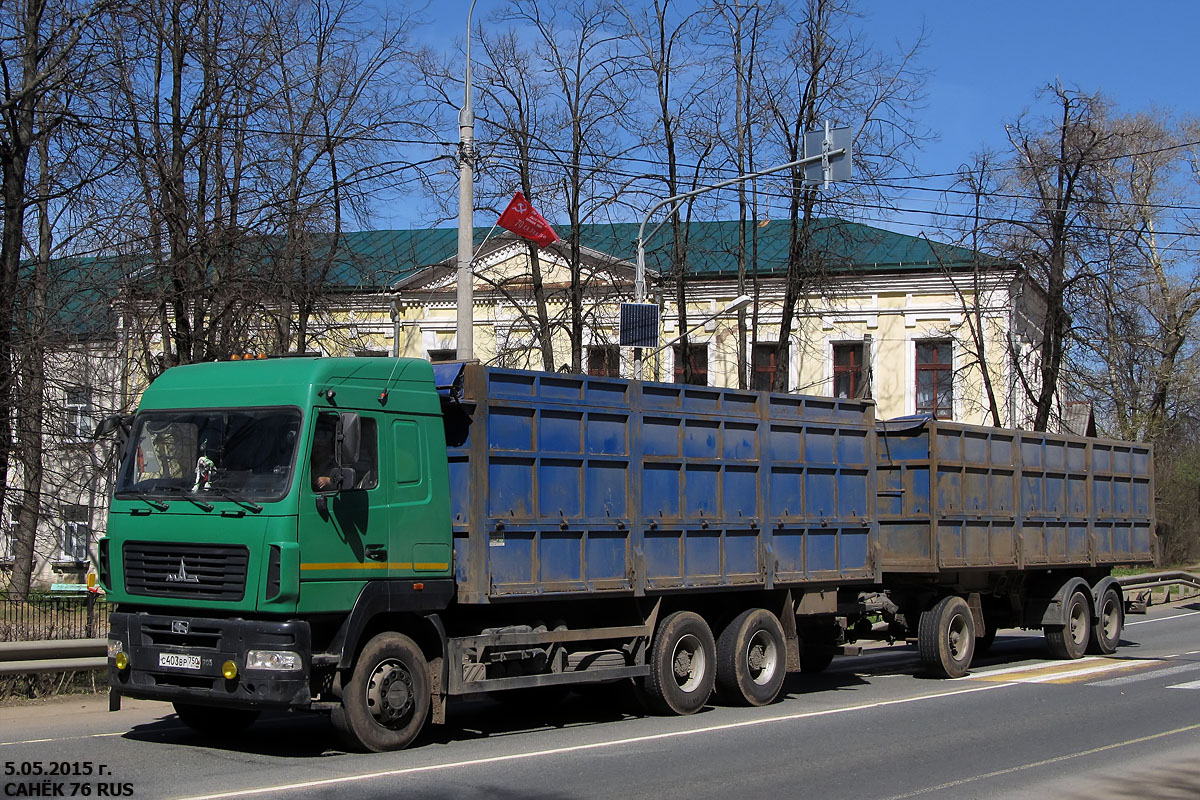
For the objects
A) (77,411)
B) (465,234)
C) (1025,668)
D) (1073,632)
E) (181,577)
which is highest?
(465,234)

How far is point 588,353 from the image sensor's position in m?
31.7

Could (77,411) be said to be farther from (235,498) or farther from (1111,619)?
(1111,619)

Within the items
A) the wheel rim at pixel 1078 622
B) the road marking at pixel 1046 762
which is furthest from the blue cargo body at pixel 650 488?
the wheel rim at pixel 1078 622

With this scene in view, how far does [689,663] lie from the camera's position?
1300 centimetres

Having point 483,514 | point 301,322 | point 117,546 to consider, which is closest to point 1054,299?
point 301,322

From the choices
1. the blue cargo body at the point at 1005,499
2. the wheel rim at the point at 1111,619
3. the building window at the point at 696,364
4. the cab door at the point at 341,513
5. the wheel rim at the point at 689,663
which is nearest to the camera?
the cab door at the point at 341,513

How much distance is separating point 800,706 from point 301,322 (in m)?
12.1

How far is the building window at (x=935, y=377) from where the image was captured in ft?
123

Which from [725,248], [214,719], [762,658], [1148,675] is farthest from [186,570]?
[725,248]

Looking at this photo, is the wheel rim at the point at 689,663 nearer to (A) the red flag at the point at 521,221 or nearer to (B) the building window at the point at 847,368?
(A) the red flag at the point at 521,221

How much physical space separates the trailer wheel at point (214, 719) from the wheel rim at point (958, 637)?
9.19 m

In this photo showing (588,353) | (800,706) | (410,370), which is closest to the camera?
(410,370)

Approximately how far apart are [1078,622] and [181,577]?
14223mm

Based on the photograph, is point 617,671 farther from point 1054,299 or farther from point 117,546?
point 1054,299
